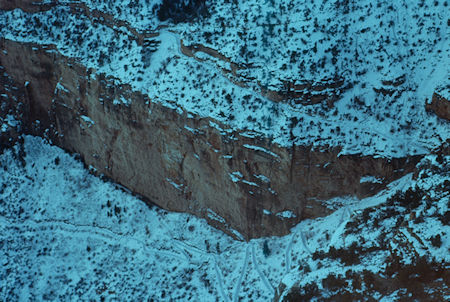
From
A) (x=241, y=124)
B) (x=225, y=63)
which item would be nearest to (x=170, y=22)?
(x=225, y=63)

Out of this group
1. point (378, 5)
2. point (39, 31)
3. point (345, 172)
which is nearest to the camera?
point (345, 172)

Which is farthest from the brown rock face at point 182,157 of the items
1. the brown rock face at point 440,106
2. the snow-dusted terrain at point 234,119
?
the brown rock face at point 440,106

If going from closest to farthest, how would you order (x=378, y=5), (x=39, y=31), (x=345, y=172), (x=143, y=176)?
(x=345, y=172)
(x=378, y=5)
(x=143, y=176)
(x=39, y=31)

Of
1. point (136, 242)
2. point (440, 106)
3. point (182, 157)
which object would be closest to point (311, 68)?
point (440, 106)

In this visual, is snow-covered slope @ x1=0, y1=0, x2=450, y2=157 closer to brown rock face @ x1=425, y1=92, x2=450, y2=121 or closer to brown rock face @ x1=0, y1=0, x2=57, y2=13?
brown rock face @ x1=425, y1=92, x2=450, y2=121

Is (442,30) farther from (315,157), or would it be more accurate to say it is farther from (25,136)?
(25,136)

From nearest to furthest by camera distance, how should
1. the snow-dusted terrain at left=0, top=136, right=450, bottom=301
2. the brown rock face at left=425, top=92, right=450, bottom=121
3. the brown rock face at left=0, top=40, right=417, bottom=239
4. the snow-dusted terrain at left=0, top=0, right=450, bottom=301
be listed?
the snow-dusted terrain at left=0, top=136, right=450, bottom=301 → the brown rock face at left=425, top=92, right=450, bottom=121 → the snow-dusted terrain at left=0, top=0, right=450, bottom=301 → the brown rock face at left=0, top=40, right=417, bottom=239

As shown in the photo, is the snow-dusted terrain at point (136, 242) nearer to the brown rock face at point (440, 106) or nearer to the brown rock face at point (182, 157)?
the brown rock face at point (182, 157)

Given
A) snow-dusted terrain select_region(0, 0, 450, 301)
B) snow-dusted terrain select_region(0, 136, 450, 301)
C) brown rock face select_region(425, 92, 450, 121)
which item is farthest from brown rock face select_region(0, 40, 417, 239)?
brown rock face select_region(425, 92, 450, 121)
